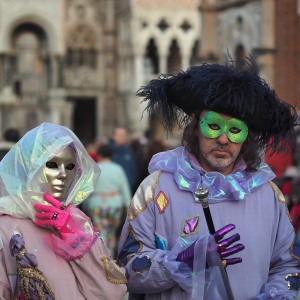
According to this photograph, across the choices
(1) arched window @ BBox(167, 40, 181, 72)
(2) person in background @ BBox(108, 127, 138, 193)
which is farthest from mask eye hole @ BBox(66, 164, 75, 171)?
(1) arched window @ BBox(167, 40, 181, 72)

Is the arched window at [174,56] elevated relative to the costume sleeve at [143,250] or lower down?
elevated

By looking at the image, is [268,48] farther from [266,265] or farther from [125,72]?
[125,72]

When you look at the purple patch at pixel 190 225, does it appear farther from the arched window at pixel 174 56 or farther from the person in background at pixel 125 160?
the arched window at pixel 174 56

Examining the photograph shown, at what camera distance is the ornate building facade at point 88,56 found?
114ft

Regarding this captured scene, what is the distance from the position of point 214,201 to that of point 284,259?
1.53 ft

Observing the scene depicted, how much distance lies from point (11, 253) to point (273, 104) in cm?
153

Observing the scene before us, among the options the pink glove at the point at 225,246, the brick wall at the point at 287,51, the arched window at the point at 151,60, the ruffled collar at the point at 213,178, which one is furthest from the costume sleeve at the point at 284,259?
the arched window at the point at 151,60

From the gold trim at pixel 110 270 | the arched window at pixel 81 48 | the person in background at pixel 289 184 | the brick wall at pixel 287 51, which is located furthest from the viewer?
the arched window at pixel 81 48

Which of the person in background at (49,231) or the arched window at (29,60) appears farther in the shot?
the arched window at (29,60)

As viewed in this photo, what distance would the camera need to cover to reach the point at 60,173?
4395 millimetres

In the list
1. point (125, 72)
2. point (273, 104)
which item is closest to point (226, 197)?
point (273, 104)

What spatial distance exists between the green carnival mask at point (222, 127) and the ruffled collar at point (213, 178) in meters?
0.18

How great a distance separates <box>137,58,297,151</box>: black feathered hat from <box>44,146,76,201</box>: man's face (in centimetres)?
59

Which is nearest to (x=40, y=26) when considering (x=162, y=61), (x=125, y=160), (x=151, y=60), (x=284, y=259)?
(x=151, y=60)
